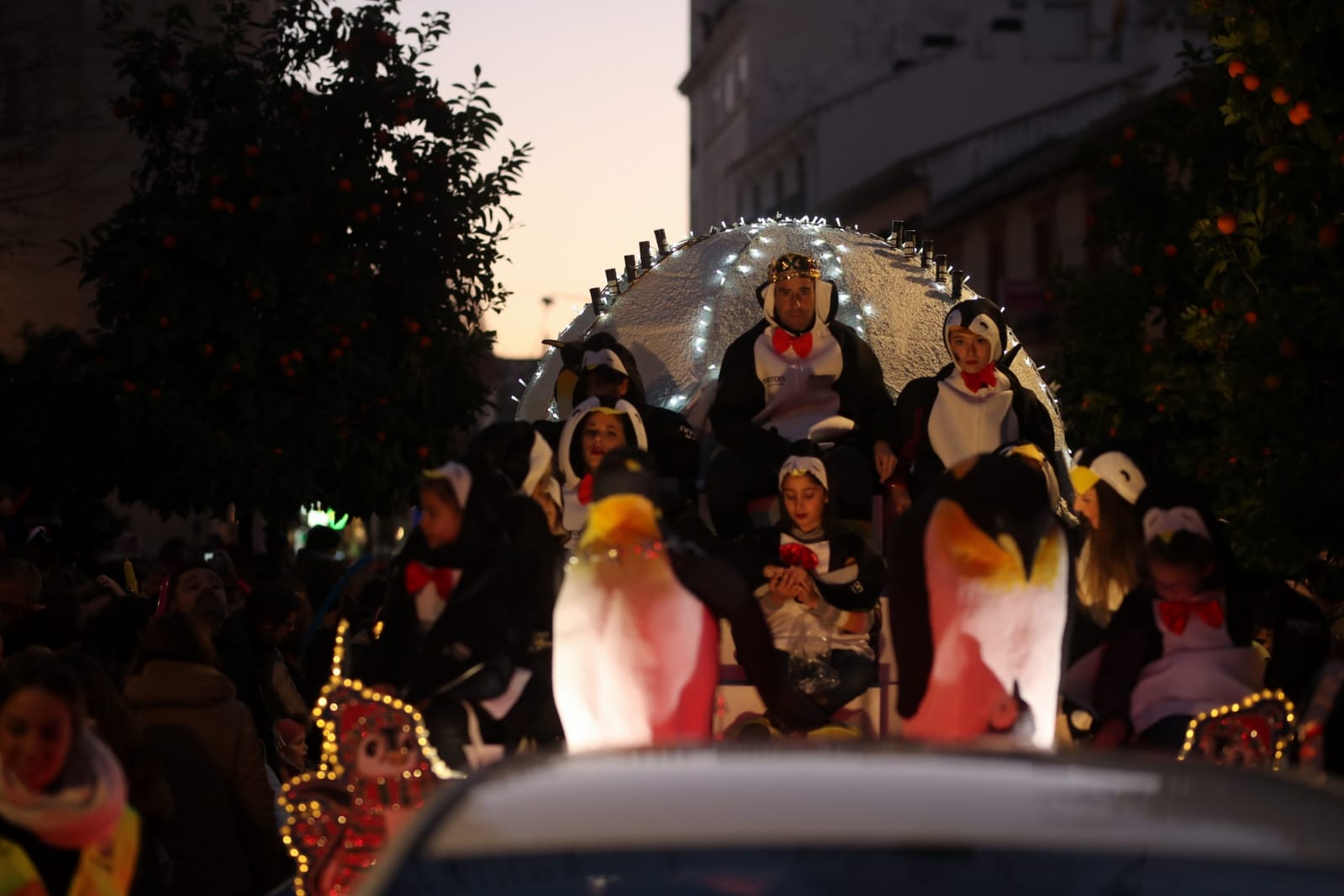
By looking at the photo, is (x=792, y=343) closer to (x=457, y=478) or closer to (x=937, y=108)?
(x=457, y=478)

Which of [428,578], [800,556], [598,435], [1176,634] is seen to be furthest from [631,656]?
[598,435]

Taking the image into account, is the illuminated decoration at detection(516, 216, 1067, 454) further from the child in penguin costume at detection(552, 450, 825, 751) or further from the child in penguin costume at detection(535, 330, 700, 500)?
the child in penguin costume at detection(552, 450, 825, 751)

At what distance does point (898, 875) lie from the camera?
285cm

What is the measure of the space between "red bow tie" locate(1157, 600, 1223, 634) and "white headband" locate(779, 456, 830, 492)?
1.77 m

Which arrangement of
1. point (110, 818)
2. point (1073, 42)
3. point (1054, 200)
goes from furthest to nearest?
point (1073, 42)
point (1054, 200)
point (110, 818)

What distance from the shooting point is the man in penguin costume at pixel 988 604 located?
632 centimetres

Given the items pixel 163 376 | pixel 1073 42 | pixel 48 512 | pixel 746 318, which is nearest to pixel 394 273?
pixel 163 376

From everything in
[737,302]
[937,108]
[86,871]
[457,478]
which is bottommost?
[86,871]

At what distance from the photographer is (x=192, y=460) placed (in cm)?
1639

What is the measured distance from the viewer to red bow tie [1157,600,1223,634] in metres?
6.64

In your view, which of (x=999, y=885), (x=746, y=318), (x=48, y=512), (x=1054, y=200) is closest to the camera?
(x=999, y=885)

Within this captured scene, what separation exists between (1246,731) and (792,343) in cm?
413

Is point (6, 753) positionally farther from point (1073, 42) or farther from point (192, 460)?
point (1073, 42)

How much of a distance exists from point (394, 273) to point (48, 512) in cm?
315
